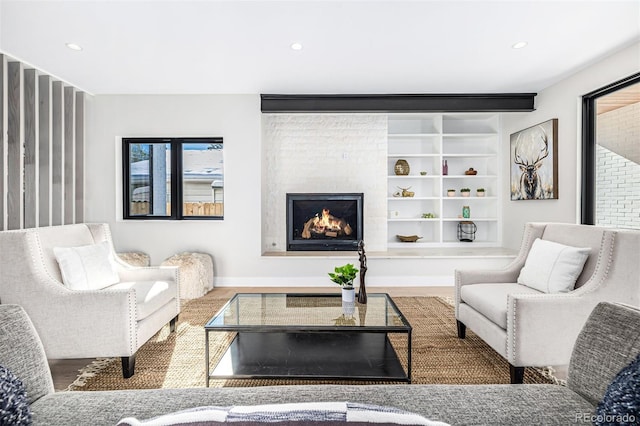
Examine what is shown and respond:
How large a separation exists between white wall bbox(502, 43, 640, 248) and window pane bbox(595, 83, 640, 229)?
167mm

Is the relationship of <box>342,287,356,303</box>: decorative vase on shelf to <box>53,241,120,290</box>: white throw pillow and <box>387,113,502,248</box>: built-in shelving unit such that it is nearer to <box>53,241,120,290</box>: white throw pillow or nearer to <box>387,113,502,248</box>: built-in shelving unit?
<box>53,241,120,290</box>: white throw pillow

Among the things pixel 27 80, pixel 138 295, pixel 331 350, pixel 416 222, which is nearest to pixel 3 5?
pixel 27 80

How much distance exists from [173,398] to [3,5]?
2908mm

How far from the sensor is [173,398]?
97cm

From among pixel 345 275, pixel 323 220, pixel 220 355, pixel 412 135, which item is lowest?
pixel 220 355

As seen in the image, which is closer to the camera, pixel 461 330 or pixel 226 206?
pixel 461 330

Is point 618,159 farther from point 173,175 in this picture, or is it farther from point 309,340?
point 173,175

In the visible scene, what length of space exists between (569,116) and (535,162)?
Result: 2.15 ft

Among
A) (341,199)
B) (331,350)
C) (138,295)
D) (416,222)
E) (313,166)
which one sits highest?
(313,166)

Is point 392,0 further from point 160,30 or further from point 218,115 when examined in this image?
point 218,115

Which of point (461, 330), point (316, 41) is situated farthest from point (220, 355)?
point (316, 41)

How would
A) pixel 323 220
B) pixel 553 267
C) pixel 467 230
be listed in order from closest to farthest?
pixel 553 267 → pixel 323 220 → pixel 467 230

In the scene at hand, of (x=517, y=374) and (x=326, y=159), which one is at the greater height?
(x=326, y=159)

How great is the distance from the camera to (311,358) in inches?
77.7
